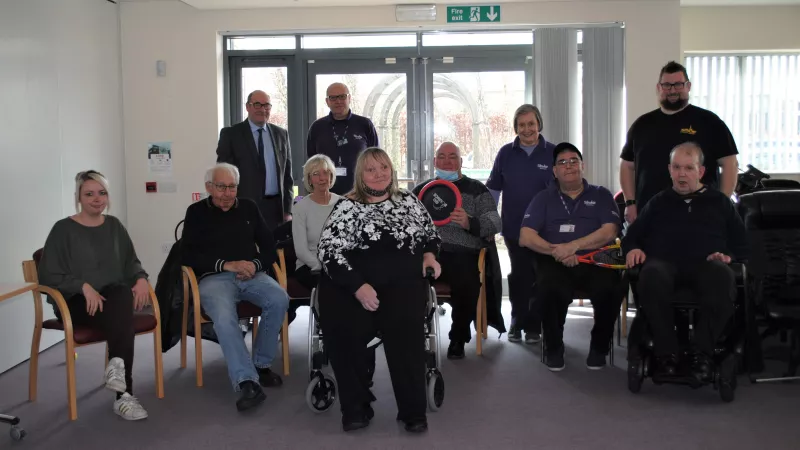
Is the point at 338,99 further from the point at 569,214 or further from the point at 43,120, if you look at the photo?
the point at 43,120

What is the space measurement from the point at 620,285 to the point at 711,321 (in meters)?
0.61

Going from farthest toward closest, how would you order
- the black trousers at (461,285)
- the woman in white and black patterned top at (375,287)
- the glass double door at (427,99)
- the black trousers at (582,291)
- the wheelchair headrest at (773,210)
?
the glass double door at (427,99), the black trousers at (461,285), the black trousers at (582,291), the wheelchair headrest at (773,210), the woman in white and black patterned top at (375,287)

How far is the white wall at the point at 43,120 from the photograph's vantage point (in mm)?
4488

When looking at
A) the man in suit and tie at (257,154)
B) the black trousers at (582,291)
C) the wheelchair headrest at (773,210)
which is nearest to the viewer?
the wheelchair headrest at (773,210)

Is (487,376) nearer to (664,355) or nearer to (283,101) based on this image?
(664,355)

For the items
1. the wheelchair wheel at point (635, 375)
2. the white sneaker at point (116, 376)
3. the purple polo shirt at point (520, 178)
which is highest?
the purple polo shirt at point (520, 178)

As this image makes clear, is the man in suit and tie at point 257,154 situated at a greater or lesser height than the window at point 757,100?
lesser

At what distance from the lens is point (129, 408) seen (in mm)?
3455

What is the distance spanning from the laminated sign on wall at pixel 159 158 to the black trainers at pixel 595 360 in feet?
14.1

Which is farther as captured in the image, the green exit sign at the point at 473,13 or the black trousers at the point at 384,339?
the green exit sign at the point at 473,13

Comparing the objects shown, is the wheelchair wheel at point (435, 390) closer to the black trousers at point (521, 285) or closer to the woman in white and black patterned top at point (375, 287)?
the woman in white and black patterned top at point (375, 287)

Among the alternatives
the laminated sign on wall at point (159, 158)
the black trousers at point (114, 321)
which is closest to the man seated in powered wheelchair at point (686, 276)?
the black trousers at point (114, 321)

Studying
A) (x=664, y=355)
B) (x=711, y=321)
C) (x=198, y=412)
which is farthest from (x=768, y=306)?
(x=198, y=412)

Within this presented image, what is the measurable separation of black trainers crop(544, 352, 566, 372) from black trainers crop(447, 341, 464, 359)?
57cm
